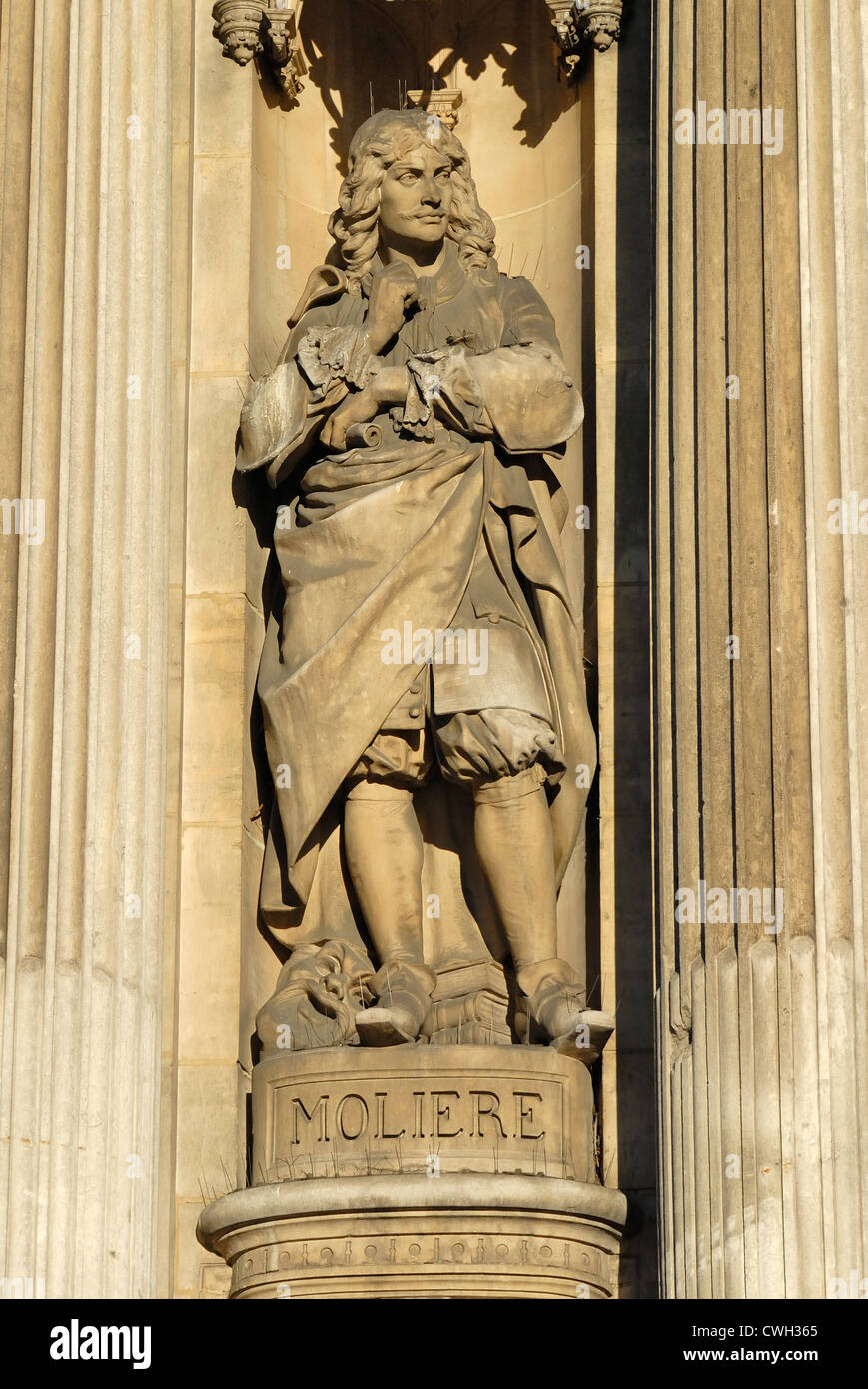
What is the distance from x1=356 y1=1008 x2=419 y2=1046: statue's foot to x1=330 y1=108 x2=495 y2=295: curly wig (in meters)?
2.76

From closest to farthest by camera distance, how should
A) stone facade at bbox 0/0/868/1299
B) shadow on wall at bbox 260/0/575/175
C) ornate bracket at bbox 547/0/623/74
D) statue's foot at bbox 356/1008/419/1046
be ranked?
stone facade at bbox 0/0/868/1299 → statue's foot at bbox 356/1008/419/1046 → ornate bracket at bbox 547/0/623/74 → shadow on wall at bbox 260/0/575/175

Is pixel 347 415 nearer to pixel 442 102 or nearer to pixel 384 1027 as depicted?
pixel 442 102

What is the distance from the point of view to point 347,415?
10.2 m

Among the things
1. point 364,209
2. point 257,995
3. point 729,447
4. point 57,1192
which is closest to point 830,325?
point 729,447

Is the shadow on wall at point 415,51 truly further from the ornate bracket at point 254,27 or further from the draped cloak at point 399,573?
the draped cloak at point 399,573

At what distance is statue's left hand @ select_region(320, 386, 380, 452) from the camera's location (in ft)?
33.6

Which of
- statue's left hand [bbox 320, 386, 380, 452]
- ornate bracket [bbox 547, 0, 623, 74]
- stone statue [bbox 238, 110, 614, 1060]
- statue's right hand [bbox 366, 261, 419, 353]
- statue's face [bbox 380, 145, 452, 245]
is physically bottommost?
stone statue [bbox 238, 110, 614, 1060]

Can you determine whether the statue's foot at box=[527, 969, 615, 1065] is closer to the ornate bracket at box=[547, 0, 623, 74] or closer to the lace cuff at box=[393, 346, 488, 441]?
the lace cuff at box=[393, 346, 488, 441]

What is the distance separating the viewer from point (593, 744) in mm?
10055

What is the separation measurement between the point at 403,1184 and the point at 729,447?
2614 mm

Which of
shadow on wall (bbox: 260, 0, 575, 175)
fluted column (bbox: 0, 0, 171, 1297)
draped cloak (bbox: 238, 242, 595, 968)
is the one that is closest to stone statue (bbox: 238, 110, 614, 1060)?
draped cloak (bbox: 238, 242, 595, 968)

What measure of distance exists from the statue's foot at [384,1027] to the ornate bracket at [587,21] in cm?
364

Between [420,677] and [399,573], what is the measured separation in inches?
14.5
